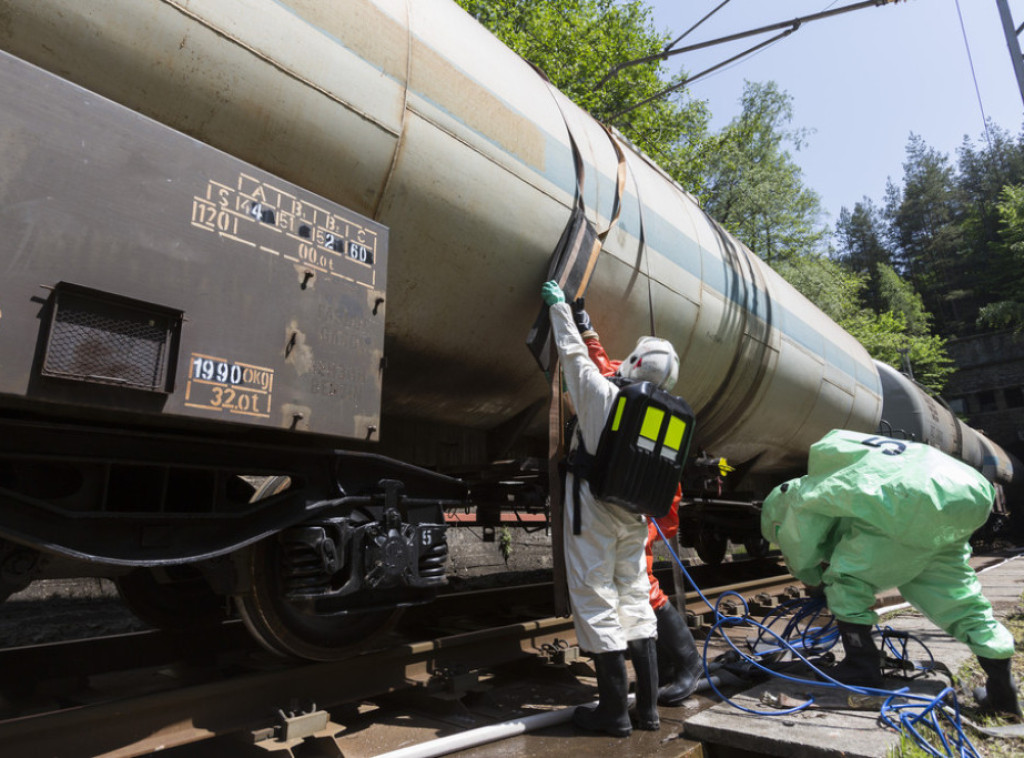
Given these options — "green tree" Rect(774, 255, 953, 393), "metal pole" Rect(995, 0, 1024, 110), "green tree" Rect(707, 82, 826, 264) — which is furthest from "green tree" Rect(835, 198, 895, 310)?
"metal pole" Rect(995, 0, 1024, 110)

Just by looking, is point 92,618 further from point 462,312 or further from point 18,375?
point 18,375

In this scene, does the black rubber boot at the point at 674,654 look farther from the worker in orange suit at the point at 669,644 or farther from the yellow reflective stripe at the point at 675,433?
the yellow reflective stripe at the point at 675,433

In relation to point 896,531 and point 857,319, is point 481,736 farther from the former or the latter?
point 857,319

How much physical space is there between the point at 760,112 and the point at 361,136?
26168 mm

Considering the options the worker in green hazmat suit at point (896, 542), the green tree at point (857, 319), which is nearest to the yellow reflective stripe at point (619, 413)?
the worker in green hazmat suit at point (896, 542)

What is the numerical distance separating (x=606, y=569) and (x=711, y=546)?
6.78 meters

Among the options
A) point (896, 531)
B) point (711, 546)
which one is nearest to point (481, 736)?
point (896, 531)

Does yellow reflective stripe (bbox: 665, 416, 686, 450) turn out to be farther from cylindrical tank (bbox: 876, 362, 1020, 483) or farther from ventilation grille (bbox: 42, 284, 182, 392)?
cylindrical tank (bbox: 876, 362, 1020, 483)

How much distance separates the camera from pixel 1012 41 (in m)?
9.11

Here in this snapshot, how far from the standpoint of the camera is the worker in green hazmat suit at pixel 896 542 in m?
2.89

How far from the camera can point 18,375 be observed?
4.97 feet

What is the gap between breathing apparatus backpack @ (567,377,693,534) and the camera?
272 centimetres

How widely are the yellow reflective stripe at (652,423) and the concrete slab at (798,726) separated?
1.17 m

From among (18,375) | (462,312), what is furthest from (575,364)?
(18,375)
